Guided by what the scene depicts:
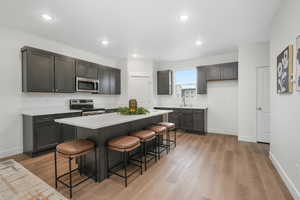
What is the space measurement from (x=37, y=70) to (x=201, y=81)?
467 cm

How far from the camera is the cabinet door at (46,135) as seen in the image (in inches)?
112

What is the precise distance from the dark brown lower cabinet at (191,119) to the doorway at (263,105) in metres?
1.42

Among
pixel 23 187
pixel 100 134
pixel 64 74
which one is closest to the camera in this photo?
pixel 23 187

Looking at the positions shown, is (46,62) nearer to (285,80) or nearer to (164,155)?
(164,155)

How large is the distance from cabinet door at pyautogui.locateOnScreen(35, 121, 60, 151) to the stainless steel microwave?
3.95ft

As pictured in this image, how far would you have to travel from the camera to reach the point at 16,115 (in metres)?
2.96

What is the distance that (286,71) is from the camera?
1.89 meters

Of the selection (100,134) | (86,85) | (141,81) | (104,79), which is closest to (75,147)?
(100,134)

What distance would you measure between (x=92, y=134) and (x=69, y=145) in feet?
1.11

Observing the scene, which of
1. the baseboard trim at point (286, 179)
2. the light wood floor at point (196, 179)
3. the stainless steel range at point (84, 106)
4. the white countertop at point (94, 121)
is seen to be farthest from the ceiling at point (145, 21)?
the light wood floor at point (196, 179)

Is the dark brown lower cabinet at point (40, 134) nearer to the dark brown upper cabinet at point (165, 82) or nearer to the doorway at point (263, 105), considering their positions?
the dark brown upper cabinet at point (165, 82)

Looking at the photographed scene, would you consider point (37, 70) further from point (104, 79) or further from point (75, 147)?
point (75, 147)

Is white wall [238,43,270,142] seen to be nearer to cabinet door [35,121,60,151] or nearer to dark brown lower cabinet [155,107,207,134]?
dark brown lower cabinet [155,107,207,134]

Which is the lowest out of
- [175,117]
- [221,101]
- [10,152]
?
[10,152]
